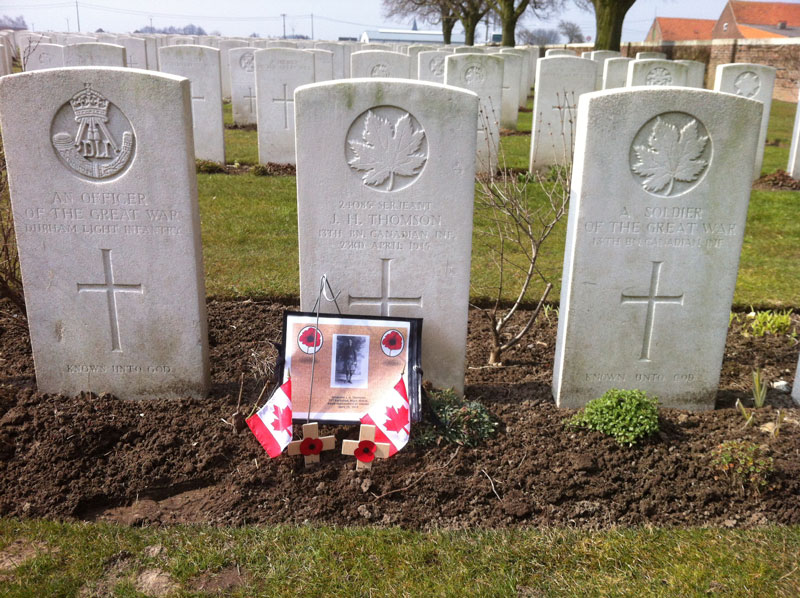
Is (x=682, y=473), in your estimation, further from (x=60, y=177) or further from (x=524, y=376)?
(x=60, y=177)

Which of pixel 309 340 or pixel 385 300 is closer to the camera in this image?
pixel 309 340

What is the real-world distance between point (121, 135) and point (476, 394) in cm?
280

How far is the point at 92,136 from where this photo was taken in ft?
13.4

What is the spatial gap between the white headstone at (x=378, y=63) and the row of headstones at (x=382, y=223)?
32.0 feet

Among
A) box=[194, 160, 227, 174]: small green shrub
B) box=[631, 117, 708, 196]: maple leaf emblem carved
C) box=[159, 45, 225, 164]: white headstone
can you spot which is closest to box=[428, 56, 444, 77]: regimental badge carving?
box=[159, 45, 225, 164]: white headstone

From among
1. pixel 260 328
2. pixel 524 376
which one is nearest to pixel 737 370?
pixel 524 376

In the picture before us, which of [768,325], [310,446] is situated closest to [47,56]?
[310,446]

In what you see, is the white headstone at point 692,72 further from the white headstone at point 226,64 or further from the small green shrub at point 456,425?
the white headstone at point 226,64

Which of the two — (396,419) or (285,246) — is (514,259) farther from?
(396,419)

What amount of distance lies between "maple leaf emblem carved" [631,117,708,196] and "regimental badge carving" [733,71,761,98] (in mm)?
8566

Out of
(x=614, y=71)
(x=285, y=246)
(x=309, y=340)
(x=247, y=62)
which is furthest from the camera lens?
(x=247, y=62)

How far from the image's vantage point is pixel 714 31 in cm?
7175

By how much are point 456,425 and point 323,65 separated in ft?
33.2

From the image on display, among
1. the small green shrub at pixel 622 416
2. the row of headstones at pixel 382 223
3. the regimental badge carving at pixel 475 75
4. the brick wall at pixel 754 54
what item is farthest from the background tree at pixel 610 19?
the small green shrub at pixel 622 416
